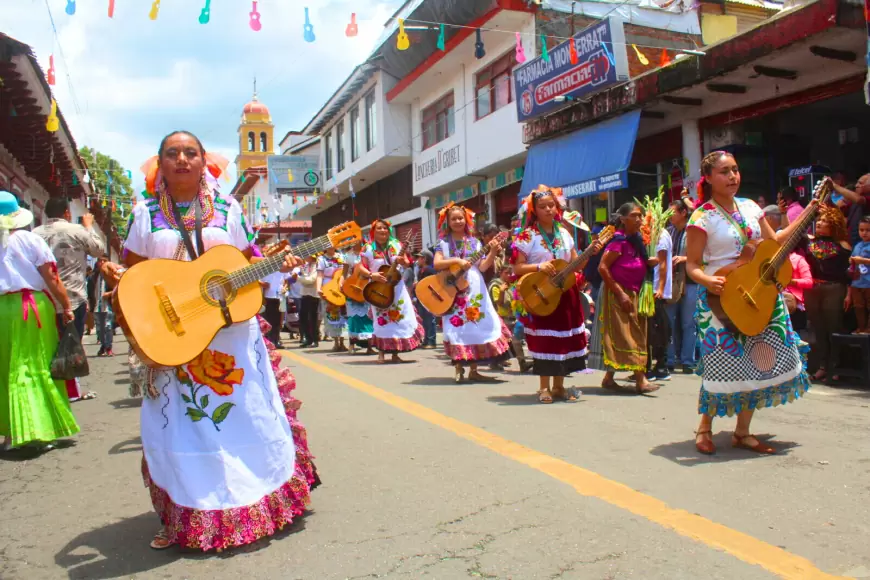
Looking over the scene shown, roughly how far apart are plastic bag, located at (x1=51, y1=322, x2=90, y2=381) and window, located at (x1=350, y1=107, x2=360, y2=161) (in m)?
26.7

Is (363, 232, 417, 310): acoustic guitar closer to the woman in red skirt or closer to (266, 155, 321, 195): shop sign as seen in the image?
the woman in red skirt

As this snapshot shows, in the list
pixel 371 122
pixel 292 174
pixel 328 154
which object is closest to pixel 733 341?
pixel 371 122

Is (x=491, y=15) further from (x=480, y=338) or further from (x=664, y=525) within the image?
(x=664, y=525)

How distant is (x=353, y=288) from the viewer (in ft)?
43.1

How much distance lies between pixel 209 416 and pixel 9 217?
3365 millimetres

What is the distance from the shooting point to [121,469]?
5.30m

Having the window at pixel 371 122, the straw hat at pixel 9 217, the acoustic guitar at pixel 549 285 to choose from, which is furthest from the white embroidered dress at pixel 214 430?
the window at pixel 371 122

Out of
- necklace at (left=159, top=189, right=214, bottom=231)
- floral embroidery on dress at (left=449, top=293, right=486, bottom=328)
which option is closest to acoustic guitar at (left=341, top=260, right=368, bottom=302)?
floral embroidery on dress at (left=449, top=293, right=486, bottom=328)

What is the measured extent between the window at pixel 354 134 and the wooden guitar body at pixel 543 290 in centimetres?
2580

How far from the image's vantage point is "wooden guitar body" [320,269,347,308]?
14.4 metres

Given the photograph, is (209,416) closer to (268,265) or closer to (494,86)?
(268,265)

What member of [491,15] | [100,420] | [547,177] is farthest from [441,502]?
[491,15]

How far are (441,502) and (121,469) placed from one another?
2399mm

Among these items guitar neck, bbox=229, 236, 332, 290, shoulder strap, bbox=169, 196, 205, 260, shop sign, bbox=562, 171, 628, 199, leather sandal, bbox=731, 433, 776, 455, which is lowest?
leather sandal, bbox=731, 433, 776, 455
